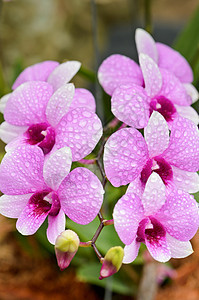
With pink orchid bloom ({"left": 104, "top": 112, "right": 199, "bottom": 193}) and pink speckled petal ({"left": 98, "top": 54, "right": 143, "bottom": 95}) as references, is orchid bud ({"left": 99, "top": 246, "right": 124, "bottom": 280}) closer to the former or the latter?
pink orchid bloom ({"left": 104, "top": 112, "right": 199, "bottom": 193})

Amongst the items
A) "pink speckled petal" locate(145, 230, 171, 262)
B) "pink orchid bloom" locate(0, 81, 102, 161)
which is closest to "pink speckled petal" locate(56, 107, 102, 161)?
"pink orchid bloom" locate(0, 81, 102, 161)

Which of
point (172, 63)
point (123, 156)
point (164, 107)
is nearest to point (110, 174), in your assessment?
point (123, 156)

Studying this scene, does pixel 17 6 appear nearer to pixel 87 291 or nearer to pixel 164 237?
pixel 87 291

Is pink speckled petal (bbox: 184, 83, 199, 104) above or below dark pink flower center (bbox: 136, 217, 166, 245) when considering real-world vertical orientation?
above

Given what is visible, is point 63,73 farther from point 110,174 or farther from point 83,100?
point 110,174

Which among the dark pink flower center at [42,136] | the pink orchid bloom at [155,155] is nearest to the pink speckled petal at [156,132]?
the pink orchid bloom at [155,155]

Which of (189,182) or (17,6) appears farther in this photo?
(17,6)

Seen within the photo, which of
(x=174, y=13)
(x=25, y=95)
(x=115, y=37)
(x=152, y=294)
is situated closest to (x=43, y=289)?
(x=152, y=294)

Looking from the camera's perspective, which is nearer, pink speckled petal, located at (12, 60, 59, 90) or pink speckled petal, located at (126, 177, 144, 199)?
pink speckled petal, located at (126, 177, 144, 199)

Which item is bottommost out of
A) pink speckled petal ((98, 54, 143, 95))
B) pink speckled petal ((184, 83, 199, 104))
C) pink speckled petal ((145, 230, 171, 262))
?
pink speckled petal ((145, 230, 171, 262))
